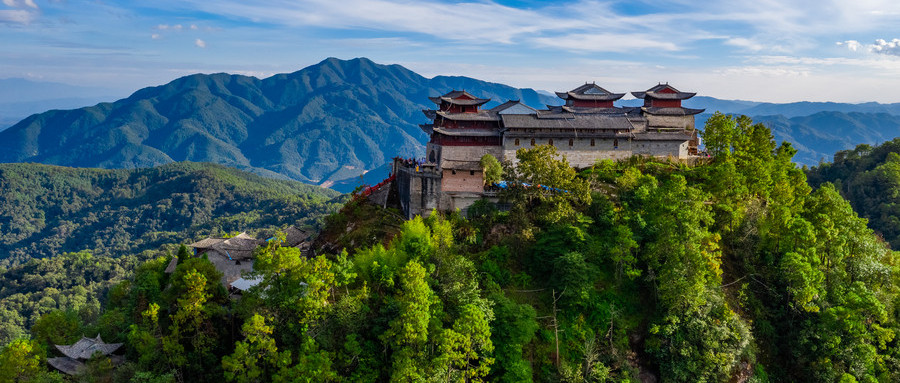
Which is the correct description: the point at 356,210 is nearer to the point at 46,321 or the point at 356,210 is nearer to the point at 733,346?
the point at 46,321

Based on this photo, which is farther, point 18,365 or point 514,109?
point 514,109

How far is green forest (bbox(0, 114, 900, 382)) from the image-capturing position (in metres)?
35.5

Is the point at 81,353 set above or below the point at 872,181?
below

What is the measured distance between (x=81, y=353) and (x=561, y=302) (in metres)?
34.8

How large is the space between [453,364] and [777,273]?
2506 centimetres

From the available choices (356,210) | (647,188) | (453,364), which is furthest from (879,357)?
(356,210)

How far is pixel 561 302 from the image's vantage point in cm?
4038

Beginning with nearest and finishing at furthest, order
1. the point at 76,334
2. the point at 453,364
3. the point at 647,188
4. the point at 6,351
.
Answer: the point at 453,364, the point at 6,351, the point at 647,188, the point at 76,334

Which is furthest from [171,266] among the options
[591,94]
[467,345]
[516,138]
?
[591,94]

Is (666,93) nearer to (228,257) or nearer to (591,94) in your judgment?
(591,94)

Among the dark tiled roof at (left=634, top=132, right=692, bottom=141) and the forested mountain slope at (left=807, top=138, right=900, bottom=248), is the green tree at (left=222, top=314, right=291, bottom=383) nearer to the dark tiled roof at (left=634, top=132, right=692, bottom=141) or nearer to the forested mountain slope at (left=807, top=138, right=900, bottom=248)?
the dark tiled roof at (left=634, top=132, right=692, bottom=141)

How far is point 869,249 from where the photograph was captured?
42719 millimetres

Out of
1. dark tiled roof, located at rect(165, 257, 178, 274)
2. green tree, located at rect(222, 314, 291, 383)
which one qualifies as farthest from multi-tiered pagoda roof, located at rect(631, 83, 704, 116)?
dark tiled roof, located at rect(165, 257, 178, 274)

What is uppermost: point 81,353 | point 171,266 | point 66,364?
point 171,266
